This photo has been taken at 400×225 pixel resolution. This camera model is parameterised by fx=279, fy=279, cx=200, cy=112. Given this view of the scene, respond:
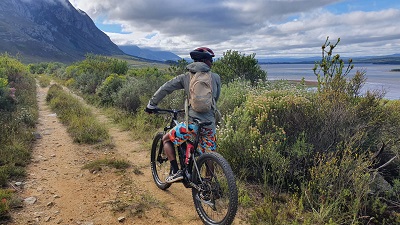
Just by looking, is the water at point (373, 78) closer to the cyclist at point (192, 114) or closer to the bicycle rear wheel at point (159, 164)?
the cyclist at point (192, 114)

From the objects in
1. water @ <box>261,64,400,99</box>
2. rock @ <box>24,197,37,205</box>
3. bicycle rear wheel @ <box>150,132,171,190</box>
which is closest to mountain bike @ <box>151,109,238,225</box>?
bicycle rear wheel @ <box>150,132,171,190</box>

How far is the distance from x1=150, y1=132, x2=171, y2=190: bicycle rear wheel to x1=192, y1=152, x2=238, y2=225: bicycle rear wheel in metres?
1.14

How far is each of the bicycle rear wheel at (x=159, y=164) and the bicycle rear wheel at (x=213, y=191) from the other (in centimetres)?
114

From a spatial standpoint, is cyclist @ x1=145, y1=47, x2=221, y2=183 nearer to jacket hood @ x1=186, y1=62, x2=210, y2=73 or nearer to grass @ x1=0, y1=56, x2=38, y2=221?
jacket hood @ x1=186, y1=62, x2=210, y2=73

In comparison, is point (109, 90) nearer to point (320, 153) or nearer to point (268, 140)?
point (268, 140)

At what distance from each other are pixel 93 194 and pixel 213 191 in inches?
A: 92.9

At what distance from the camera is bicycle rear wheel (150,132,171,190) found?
4.96m

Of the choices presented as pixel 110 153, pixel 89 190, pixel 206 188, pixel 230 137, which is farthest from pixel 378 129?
pixel 110 153

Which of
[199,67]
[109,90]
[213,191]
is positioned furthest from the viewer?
[109,90]

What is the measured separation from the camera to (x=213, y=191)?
363 cm

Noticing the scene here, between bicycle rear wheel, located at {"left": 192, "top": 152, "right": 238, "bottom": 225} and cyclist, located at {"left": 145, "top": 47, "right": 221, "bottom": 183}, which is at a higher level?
cyclist, located at {"left": 145, "top": 47, "right": 221, "bottom": 183}

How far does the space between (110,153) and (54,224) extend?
133 inches

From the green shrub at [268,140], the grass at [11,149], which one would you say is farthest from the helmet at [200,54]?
the grass at [11,149]

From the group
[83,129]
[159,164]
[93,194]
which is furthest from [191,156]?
[83,129]
